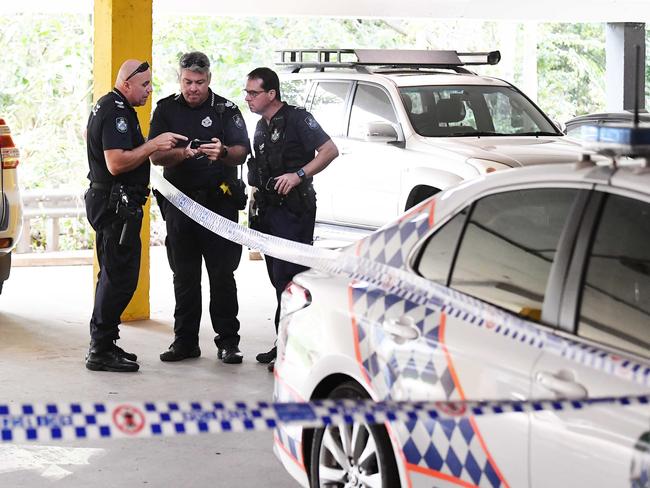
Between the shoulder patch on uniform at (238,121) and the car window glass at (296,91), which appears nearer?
the shoulder patch on uniform at (238,121)

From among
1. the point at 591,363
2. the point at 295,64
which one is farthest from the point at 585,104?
the point at 591,363

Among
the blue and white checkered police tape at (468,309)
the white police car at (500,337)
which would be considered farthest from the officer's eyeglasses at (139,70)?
the white police car at (500,337)

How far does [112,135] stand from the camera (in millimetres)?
7492

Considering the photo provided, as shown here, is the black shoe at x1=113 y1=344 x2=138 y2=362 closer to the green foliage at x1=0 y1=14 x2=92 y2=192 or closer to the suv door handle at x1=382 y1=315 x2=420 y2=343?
the suv door handle at x1=382 y1=315 x2=420 y2=343

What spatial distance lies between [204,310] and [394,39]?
15.9 m

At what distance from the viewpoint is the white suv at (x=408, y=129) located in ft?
32.4

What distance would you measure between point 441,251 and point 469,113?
6.61 metres

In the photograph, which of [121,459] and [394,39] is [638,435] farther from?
[394,39]

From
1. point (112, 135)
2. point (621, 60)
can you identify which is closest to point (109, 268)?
point (112, 135)

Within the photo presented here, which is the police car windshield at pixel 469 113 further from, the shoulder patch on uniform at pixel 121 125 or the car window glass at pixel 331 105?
the shoulder patch on uniform at pixel 121 125

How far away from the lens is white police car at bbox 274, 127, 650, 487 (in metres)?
3.44

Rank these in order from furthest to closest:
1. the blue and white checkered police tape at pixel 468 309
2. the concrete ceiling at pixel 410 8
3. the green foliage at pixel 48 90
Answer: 1. the green foliage at pixel 48 90
2. the concrete ceiling at pixel 410 8
3. the blue and white checkered police tape at pixel 468 309

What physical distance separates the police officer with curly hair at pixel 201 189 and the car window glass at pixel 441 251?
3.66 meters

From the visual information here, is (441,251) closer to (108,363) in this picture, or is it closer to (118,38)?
(108,363)
